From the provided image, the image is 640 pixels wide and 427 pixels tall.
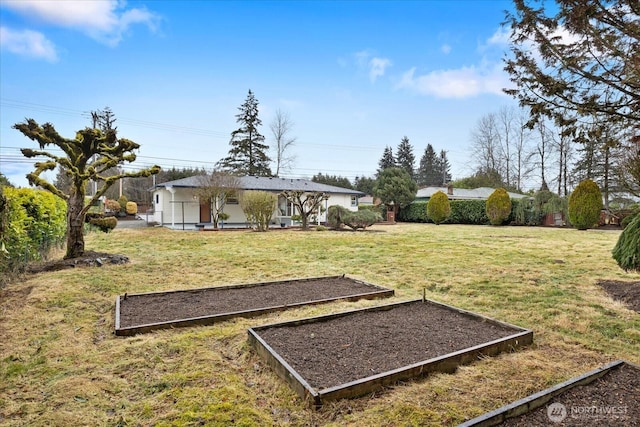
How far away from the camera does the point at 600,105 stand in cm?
359

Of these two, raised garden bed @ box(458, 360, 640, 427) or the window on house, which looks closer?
raised garden bed @ box(458, 360, 640, 427)

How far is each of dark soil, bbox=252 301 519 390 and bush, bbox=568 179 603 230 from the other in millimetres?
17273

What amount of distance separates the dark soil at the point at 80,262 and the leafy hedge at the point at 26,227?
9.0 inches

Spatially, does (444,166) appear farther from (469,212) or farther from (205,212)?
(205,212)

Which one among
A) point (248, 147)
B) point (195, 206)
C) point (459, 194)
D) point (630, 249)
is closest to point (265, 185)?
point (195, 206)

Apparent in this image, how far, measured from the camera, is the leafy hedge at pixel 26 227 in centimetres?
535

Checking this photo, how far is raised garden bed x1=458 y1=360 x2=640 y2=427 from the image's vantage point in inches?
80.0

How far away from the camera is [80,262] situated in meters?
7.14

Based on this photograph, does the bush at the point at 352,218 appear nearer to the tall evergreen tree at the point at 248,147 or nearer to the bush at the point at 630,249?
the bush at the point at 630,249

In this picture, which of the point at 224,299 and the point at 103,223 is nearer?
the point at 224,299

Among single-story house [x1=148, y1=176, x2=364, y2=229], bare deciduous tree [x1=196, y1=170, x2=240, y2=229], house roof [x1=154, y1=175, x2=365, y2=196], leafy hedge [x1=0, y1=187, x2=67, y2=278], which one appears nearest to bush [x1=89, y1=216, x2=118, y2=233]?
leafy hedge [x1=0, y1=187, x2=67, y2=278]

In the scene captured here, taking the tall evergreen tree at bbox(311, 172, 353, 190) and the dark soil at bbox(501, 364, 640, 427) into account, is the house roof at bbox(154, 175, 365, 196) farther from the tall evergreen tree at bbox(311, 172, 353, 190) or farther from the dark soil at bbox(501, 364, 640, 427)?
the dark soil at bbox(501, 364, 640, 427)

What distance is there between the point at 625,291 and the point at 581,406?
409cm

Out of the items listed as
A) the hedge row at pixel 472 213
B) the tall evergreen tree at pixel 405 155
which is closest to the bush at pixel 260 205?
the hedge row at pixel 472 213
